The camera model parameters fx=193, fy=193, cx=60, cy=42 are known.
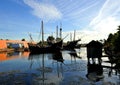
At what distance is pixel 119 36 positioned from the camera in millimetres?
27328

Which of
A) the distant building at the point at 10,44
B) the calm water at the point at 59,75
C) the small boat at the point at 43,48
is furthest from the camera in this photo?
the distant building at the point at 10,44

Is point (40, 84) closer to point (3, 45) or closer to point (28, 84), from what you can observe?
point (28, 84)

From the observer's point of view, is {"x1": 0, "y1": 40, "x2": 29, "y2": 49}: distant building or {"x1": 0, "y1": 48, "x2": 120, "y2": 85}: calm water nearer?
{"x1": 0, "y1": 48, "x2": 120, "y2": 85}: calm water

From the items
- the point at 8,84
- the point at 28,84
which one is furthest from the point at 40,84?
the point at 8,84

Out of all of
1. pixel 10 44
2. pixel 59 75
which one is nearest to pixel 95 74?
pixel 59 75

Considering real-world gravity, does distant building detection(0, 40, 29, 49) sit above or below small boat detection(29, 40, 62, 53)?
above

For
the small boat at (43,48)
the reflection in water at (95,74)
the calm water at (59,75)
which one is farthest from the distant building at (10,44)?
the reflection in water at (95,74)

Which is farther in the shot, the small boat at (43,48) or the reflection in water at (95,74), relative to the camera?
the small boat at (43,48)

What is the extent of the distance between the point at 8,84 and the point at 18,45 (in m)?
92.6

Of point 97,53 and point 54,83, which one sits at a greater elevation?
point 97,53

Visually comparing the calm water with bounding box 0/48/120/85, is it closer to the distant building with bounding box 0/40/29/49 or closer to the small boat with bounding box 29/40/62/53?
the small boat with bounding box 29/40/62/53

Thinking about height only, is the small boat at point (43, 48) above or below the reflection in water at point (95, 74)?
above

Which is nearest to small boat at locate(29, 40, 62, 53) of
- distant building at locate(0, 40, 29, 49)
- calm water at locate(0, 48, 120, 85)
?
distant building at locate(0, 40, 29, 49)

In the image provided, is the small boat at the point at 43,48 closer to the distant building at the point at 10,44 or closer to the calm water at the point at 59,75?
the distant building at the point at 10,44
